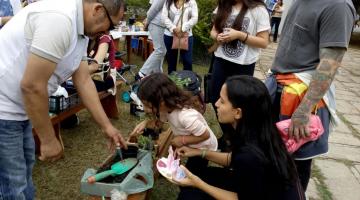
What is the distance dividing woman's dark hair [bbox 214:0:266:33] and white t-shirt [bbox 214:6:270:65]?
30mm

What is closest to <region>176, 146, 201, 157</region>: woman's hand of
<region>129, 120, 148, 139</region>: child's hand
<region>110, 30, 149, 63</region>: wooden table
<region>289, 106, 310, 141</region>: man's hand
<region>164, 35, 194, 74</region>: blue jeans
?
<region>129, 120, 148, 139</region>: child's hand

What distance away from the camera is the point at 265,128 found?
193 cm

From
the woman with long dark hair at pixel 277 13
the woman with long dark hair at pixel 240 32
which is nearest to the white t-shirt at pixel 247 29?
the woman with long dark hair at pixel 240 32

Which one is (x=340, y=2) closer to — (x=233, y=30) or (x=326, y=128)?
(x=326, y=128)

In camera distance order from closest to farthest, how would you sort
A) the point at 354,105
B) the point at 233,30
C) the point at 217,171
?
the point at 217,171
the point at 233,30
the point at 354,105

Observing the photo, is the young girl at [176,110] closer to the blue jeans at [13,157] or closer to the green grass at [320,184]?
the blue jeans at [13,157]

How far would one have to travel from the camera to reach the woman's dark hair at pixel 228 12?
3.26 metres

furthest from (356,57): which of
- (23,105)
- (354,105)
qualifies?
(23,105)

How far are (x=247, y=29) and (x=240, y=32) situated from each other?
0.13m

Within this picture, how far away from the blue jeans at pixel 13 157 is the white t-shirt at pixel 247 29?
6.33 feet

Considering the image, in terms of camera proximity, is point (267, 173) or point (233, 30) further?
point (233, 30)

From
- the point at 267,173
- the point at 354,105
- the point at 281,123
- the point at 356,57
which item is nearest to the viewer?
the point at 267,173

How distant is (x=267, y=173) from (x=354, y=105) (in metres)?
5.00

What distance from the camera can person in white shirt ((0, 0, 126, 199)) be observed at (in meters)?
1.52
